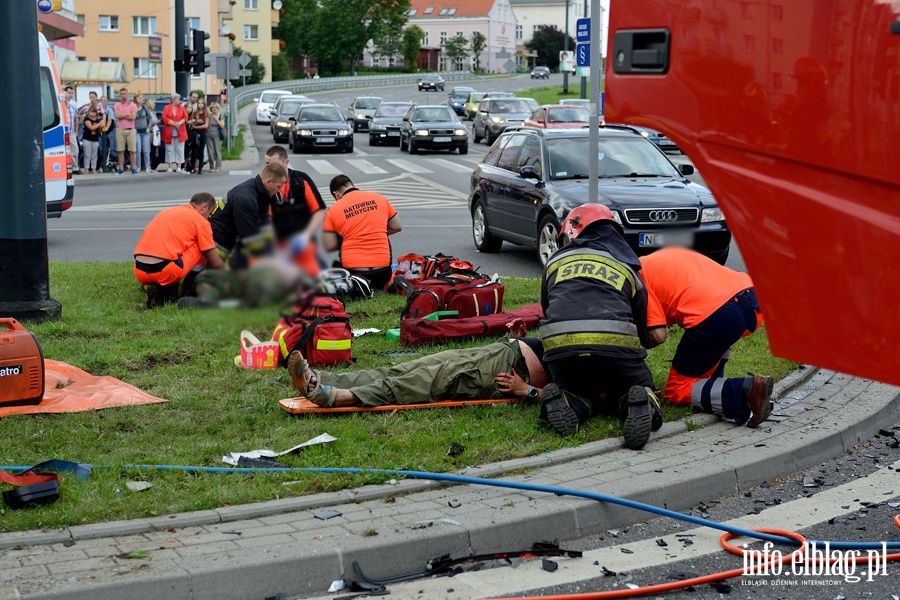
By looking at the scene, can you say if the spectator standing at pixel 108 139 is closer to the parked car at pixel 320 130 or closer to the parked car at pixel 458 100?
the parked car at pixel 320 130

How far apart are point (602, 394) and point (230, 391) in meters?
2.42

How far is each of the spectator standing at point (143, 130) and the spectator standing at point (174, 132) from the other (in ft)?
1.26

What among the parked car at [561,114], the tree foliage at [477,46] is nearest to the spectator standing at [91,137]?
the parked car at [561,114]

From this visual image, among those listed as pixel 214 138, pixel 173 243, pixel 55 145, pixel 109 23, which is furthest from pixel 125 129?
pixel 109 23

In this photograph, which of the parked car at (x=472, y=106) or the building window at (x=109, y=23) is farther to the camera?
the building window at (x=109, y=23)

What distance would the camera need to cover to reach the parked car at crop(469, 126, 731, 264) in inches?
271

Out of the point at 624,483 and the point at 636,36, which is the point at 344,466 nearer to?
the point at 624,483

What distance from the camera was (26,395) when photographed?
655cm

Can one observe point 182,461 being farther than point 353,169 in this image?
No

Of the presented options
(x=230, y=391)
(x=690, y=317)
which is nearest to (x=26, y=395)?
Answer: (x=230, y=391)

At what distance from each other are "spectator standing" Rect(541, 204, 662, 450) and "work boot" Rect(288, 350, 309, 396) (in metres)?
1.40

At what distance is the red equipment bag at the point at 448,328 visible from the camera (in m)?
8.36

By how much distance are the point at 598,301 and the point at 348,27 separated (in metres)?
67.2

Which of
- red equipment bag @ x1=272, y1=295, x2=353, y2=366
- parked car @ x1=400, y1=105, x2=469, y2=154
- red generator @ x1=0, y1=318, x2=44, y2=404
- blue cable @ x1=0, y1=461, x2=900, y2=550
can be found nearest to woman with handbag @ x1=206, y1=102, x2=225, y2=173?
→ parked car @ x1=400, y1=105, x2=469, y2=154
